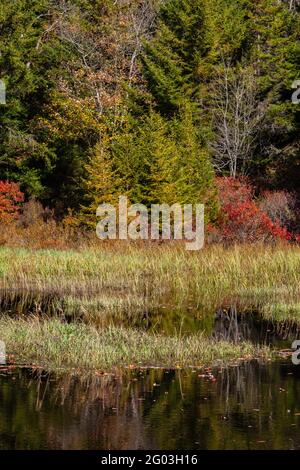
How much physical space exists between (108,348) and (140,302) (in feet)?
19.0

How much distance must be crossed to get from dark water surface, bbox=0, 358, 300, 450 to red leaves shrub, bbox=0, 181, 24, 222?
22.0m

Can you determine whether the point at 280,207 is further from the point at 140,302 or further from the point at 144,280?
the point at 140,302

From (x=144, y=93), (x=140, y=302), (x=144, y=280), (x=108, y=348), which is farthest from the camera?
(x=144, y=93)

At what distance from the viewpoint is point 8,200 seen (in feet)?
116

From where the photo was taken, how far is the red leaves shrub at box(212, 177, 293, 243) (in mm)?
32219

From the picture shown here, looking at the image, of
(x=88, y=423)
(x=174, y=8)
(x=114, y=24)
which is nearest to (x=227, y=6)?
(x=174, y=8)

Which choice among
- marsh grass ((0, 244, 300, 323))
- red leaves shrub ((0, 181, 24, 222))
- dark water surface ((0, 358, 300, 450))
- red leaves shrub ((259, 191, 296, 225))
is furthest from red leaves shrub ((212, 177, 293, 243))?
dark water surface ((0, 358, 300, 450))

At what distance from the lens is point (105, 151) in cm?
3594

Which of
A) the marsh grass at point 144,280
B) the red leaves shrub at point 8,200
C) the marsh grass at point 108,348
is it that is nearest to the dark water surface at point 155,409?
the marsh grass at point 108,348

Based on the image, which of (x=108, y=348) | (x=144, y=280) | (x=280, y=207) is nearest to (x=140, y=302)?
(x=144, y=280)

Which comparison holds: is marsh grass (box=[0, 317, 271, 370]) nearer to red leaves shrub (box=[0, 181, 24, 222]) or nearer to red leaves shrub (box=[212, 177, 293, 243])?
red leaves shrub (box=[212, 177, 293, 243])

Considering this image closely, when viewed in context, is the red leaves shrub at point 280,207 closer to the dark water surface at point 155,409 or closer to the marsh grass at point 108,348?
the marsh grass at point 108,348

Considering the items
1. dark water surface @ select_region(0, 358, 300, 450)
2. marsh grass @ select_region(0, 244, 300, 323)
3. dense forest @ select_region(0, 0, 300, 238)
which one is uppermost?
dense forest @ select_region(0, 0, 300, 238)

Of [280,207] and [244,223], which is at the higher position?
[280,207]
